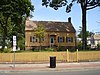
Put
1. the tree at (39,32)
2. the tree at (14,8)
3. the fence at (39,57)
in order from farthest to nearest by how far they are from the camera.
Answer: the tree at (39,32), the tree at (14,8), the fence at (39,57)

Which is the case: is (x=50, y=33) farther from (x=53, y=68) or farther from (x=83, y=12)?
(x=53, y=68)

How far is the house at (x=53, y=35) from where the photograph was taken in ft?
205

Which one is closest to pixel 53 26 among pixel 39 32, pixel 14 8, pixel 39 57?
pixel 39 32

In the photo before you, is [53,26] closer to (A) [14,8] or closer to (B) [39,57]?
(A) [14,8]

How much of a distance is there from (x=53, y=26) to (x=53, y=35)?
2702 mm

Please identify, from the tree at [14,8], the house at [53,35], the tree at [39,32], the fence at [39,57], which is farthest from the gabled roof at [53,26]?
the fence at [39,57]

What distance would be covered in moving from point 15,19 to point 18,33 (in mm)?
38503

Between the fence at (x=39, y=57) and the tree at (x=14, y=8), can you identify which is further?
the tree at (x=14, y=8)

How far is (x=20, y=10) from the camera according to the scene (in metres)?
45.3

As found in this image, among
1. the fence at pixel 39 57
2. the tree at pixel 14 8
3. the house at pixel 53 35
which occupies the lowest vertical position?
the fence at pixel 39 57

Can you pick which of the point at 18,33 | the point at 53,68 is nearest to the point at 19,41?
the point at 18,33

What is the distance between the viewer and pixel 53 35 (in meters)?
64.0

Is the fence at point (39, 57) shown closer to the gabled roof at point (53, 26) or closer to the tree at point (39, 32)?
the tree at point (39, 32)

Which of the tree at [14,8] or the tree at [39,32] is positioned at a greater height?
the tree at [14,8]
